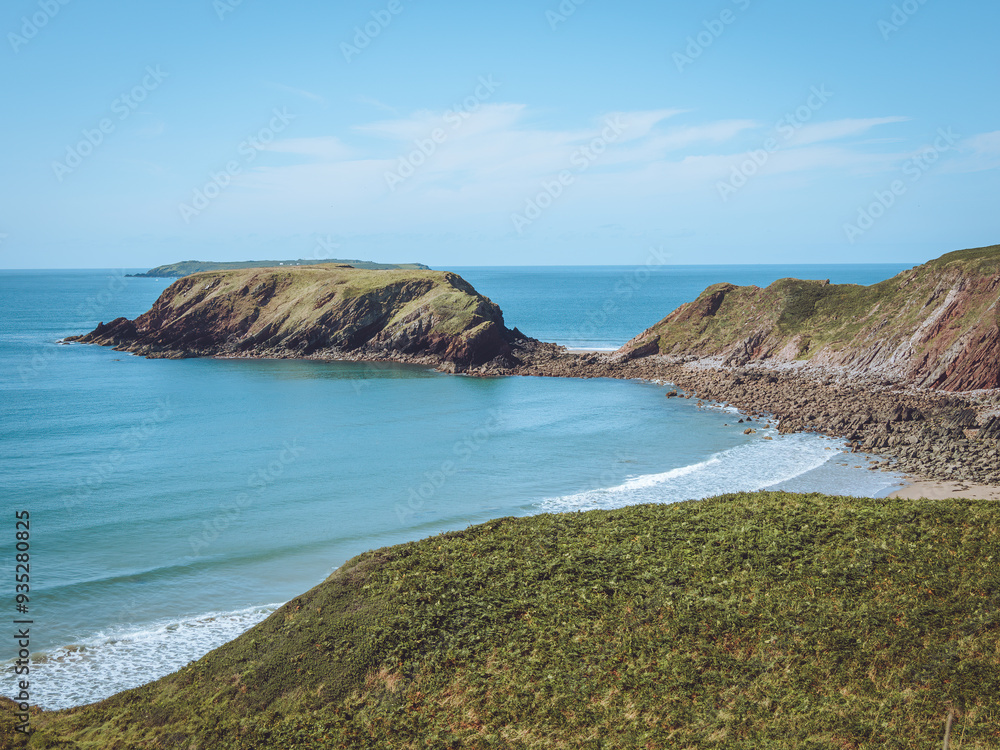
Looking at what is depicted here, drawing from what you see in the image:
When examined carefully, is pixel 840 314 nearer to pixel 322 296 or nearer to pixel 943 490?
pixel 943 490

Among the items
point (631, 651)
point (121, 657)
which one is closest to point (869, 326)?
point (631, 651)

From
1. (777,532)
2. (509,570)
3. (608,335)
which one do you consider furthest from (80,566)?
(608,335)

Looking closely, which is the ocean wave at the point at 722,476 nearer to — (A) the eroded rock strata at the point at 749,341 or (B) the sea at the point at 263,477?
(B) the sea at the point at 263,477

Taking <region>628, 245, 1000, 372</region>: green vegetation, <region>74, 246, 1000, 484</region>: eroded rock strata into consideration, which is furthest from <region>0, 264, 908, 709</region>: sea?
<region>628, 245, 1000, 372</region>: green vegetation

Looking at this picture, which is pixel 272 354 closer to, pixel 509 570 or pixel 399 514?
pixel 399 514

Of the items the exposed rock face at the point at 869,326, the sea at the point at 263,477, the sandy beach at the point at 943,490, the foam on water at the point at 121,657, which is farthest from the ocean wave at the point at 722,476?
the exposed rock face at the point at 869,326

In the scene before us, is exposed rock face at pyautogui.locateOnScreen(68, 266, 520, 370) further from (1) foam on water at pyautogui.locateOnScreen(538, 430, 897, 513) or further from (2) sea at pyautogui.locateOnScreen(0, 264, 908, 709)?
(1) foam on water at pyautogui.locateOnScreen(538, 430, 897, 513)
